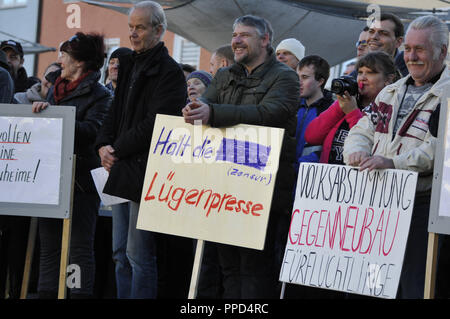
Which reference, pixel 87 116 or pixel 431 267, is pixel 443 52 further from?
pixel 87 116

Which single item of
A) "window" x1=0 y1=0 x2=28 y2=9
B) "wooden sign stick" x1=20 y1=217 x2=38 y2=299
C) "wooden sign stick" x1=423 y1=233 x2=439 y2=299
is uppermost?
"window" x1=0 y1=0 x2=28 y2=9

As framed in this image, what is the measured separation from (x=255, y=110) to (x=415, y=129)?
0.86 meters

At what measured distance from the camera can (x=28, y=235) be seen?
244 inches

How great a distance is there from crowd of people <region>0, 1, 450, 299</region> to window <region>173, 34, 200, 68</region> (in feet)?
44.9

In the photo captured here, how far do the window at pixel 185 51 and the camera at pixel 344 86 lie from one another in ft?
49.9

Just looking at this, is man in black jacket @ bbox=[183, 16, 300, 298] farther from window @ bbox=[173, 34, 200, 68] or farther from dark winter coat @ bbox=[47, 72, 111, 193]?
window @ bbox=[173, 34, 200, 68]

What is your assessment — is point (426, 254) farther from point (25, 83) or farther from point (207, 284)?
point (25, 83)

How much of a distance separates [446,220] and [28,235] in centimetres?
353

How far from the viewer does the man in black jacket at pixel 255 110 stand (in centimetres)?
430

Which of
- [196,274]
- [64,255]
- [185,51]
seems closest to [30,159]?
[64,255]

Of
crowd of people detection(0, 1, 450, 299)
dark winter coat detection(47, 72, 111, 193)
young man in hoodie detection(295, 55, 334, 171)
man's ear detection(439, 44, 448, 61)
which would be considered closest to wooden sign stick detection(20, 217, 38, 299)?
crowd of people detection(0, 1, 450, 299)

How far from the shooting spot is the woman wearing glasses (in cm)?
532

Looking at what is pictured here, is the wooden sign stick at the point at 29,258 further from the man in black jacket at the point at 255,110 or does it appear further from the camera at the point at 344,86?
the camera at the point at 344,86
